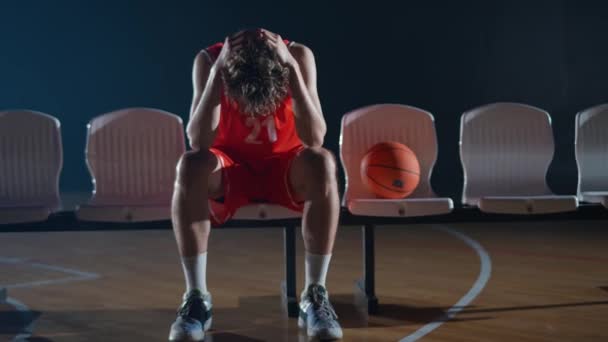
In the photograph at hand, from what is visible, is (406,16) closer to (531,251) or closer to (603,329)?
(531,251)

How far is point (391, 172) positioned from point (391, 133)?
369mm

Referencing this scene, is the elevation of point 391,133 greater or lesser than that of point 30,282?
greater

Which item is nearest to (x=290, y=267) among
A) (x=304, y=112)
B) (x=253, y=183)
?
(x=253, y=183)

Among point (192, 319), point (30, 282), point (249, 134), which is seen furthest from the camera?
point (30, 282)

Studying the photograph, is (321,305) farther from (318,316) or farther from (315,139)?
(315,139)

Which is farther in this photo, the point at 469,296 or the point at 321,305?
the point at 469,296

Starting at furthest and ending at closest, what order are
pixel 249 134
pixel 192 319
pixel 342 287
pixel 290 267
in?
pixel 342 287 → pixel 290 267 → pixel 249 134 → pixel 192 319

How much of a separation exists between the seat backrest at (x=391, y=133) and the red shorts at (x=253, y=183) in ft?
2.23

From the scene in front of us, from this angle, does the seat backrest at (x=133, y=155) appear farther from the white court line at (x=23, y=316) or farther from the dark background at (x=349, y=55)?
the dark background at (x=349, y=55)

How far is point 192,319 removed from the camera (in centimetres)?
222

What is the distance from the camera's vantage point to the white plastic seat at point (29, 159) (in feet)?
10.3

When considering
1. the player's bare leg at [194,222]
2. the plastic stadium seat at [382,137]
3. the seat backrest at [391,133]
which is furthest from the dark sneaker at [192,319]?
the seat backrest at [391,133]

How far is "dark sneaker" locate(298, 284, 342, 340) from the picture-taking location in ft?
7.28

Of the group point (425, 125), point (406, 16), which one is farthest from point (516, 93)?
point (425, 125)
